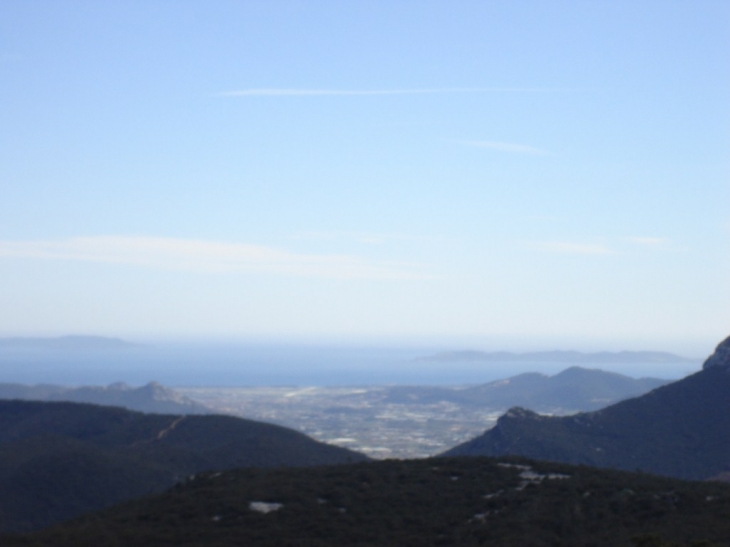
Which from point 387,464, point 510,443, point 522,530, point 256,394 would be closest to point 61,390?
point 256,394

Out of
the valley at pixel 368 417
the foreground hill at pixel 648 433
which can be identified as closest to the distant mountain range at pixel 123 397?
the valley at pixel 368 417

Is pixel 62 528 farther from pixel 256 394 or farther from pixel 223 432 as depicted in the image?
pixel 256 394

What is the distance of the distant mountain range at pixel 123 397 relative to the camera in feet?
448

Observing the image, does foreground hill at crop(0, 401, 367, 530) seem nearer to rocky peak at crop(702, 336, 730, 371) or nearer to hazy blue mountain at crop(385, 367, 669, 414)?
rocky peak at crop(702, 336, 730, 371)

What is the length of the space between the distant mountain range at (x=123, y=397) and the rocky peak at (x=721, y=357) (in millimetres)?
89257

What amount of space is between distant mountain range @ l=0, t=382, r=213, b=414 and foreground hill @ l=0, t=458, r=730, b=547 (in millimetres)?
108498

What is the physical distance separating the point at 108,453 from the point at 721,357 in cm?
5572

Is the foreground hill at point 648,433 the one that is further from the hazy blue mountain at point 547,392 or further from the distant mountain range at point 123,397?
the distant mountain range at point 123,397

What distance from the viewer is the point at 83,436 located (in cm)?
6981

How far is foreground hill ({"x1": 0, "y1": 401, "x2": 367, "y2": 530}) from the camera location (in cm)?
4169

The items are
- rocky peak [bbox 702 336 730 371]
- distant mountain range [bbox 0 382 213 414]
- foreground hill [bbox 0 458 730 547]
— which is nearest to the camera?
foreground hill [bbox 0 458 730 547]

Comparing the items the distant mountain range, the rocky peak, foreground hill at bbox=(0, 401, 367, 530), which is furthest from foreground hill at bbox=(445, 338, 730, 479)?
the distant mountain range

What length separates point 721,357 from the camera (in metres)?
70.9

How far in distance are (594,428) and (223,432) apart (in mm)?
33430
